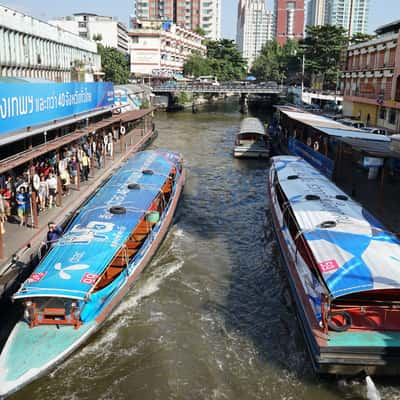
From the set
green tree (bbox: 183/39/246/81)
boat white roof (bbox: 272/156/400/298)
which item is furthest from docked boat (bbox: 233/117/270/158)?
green tree (bbox: 183/39/246/81)

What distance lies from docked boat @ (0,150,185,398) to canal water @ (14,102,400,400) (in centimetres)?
75

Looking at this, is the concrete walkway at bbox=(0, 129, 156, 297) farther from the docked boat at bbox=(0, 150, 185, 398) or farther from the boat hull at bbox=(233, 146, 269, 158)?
the boat hull at bbox=(233, 146, 269, 158)

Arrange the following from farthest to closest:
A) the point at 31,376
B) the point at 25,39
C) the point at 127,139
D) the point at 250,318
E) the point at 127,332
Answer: the point at 127,139 → the point at 25,39 → the point at 250,318 → the point at 127,332 → the point at 31,376

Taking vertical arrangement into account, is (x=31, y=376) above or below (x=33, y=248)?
below

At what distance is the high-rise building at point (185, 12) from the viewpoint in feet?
517

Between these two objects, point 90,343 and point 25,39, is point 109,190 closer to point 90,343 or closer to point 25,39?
point 90,343

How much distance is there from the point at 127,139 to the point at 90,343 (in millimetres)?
28151

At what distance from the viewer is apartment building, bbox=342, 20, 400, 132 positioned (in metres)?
39.6

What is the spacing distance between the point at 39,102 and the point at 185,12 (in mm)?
156362

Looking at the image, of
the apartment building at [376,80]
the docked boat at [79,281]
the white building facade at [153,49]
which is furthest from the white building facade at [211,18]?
the docked boat at [79,281]

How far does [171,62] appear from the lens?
390 ft

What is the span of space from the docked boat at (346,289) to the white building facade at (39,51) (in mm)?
25804

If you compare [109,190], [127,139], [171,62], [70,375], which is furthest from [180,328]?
[171,62]

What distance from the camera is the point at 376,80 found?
4400 cm
